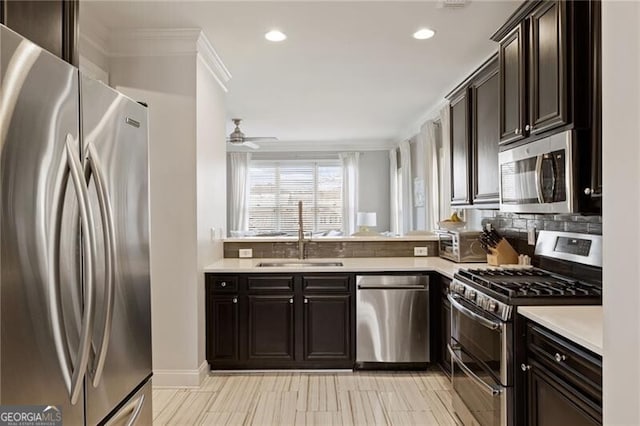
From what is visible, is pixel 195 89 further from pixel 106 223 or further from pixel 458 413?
pixel 458 413

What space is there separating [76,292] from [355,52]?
3131 mm

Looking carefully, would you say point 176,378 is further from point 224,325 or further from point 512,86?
point 512,86

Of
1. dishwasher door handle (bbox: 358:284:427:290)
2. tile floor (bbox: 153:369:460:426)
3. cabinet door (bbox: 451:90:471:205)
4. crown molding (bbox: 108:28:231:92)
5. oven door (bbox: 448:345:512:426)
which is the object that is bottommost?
tile floor (bbox: 153:369:460:426)

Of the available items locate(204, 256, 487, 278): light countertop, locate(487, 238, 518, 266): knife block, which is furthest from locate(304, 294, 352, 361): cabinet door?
locate(487, 238, 518, 266): knife block

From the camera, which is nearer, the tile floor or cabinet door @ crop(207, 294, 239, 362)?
the tile floor

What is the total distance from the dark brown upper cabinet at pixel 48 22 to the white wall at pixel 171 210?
5.97 ft

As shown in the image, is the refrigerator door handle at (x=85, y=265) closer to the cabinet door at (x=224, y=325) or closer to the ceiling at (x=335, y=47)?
the ceiling at (x=335, y=47)

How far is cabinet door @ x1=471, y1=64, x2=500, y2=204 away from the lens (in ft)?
10.2

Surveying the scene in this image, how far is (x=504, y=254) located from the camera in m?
3.46

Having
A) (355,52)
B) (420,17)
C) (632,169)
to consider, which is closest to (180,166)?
(355,52)

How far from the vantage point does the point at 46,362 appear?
3.88 feet

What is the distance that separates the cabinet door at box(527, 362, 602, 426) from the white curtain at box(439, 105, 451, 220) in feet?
11.2

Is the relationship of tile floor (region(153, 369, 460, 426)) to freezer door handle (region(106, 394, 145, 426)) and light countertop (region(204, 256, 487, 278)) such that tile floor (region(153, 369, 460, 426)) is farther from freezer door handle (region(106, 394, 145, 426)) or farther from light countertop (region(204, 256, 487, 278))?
freezer door handle (region(106, 394, 145, 426))

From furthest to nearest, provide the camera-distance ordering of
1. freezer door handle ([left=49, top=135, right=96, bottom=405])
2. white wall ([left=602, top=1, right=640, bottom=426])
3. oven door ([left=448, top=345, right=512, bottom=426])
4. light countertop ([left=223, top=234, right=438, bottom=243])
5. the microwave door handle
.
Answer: light countertop ([left=223, top=234, right=438, bottom=243]), the microwave door handle, oven door ([left=448, top=345, right=512, bottom=426]), freezer door handle ([left=49, top=135, right=96, bottom=405]), white wall ([left=602, top=1, right=640, bottom=426])
